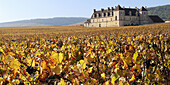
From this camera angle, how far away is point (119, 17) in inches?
2813

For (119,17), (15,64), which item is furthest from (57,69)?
(119,17)

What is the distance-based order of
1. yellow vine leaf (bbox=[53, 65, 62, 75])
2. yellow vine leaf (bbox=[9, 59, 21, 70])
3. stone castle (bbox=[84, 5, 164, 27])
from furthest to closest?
stone castle (bbox=[84, 5, 164, 27]) < yellow vine leaf (bbox=[9, 59, 21, 70]) < yellow vine leaf (bbox=[53, 65, 62, 75])

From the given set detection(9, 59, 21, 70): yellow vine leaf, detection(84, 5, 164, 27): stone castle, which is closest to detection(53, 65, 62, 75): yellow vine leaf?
detection(9, 59, 21, 70): yellow vine leaf

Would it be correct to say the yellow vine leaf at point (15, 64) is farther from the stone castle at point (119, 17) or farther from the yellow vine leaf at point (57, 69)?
the stone castle at point (119, 17)

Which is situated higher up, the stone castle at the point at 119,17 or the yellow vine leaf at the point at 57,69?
the stone castle at the point at 119,17

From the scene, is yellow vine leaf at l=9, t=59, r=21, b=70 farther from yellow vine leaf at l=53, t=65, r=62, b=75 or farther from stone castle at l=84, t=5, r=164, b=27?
stone castle at l=84, t=5, r=164, b=27

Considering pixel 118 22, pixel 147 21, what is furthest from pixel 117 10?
pixel 147 21

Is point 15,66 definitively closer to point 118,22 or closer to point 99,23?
point 118,22

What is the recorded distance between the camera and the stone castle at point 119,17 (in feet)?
238

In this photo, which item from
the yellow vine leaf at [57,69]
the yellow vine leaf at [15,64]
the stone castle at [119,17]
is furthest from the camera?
the stone castle at [119,17]

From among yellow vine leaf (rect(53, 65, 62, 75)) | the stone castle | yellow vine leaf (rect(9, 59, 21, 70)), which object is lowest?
yellow vine leaf (rect(53, 65, 62, 75))

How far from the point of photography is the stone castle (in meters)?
72.5

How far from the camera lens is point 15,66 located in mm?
2918

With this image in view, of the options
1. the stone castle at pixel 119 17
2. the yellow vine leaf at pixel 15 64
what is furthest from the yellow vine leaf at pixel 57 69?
the stone castle at pixel 119 17
